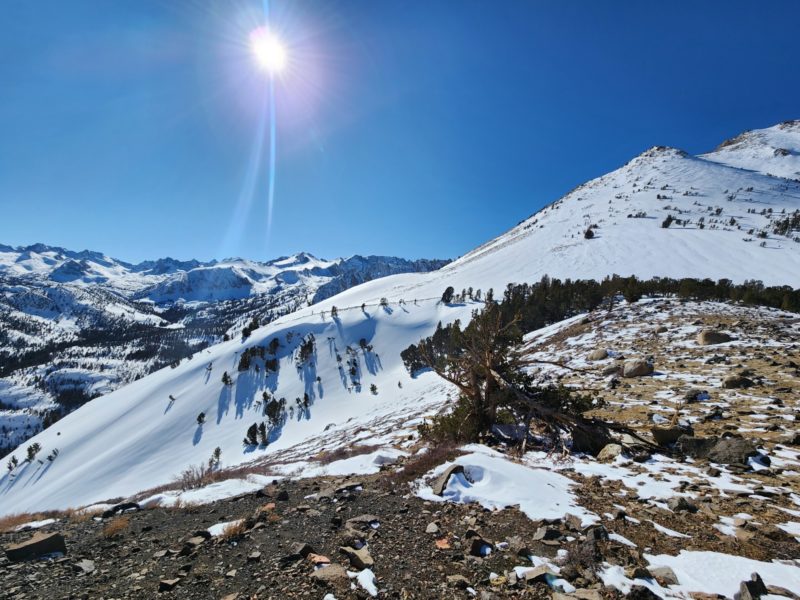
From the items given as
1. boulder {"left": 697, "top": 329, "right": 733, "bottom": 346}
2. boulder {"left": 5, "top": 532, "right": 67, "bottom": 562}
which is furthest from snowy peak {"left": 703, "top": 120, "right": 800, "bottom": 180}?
boulder {"left": 5, "top": 532, "right": 67, "bottom": 562}

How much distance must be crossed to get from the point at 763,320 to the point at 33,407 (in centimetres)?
29273

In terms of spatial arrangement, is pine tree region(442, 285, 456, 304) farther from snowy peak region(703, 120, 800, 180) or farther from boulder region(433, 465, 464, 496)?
snowy peak region(703, 120, 800, 180)

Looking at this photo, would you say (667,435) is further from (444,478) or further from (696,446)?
(444,478)

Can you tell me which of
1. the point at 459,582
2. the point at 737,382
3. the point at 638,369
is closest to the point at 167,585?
the point at 459,582

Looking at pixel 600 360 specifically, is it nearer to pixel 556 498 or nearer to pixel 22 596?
pixel 556 498

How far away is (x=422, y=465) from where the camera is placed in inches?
338

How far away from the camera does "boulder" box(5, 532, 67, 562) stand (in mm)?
5551

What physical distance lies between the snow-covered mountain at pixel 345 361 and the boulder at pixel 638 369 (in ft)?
54.1

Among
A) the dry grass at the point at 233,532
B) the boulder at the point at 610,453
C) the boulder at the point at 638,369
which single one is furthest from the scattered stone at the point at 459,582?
the boulder at the point at 638,369

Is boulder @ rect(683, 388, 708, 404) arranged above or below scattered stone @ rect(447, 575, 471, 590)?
below

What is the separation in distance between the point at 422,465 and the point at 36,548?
714 centimetres

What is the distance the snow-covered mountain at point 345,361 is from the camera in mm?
50438

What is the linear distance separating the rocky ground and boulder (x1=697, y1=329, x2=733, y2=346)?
7602 millimetres

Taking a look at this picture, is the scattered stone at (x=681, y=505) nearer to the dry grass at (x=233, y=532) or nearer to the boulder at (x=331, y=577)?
the boulder at (x=331, y=577)
